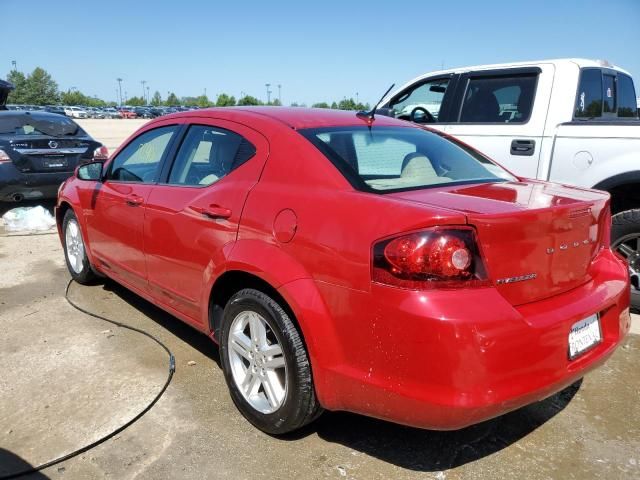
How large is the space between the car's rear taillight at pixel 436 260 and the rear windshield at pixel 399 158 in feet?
1.48

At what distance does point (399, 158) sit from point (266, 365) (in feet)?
4.35

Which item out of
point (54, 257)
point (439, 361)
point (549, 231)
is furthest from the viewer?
point (54, 257)

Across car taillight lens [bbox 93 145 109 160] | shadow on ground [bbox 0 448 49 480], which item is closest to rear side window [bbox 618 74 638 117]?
shadow on ground [bbox 0 448 49 480]

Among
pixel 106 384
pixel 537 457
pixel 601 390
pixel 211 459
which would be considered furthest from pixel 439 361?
pixel 106 384

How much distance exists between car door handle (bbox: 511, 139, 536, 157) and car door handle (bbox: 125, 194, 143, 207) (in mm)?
3265

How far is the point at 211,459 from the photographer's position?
2625mm

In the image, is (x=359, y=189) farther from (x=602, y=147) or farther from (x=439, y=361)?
(x=602, y=147)

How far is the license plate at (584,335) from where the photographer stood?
237 cm

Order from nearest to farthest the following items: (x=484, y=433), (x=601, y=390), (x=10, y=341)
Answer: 1. (x=484, y=433)
2. (x=601, y=390)
3. (x=10, y=341)

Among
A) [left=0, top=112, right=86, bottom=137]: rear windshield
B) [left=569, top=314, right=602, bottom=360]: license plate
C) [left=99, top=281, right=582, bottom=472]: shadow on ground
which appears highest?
[left=0, top=112, right=86, bottom=137]: rear windshield

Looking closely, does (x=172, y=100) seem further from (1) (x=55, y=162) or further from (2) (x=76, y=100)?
(1) (x=55, y=162)

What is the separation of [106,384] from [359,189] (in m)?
1.99

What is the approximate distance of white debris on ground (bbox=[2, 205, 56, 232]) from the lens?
7559mm

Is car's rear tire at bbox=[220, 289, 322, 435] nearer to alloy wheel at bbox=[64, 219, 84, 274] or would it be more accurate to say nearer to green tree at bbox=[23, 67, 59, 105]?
alloy wheel at bbox=[64, 219, 84, 274]
